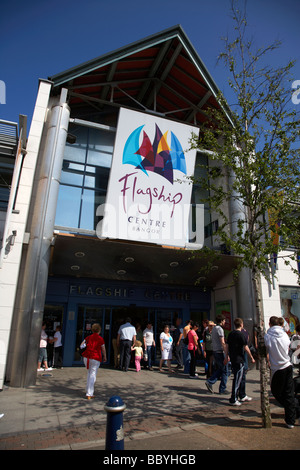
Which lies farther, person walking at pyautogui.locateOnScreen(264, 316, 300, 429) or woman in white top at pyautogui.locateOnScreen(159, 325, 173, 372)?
woman in white top at pyautogui.locateOnScreen(159, 325, 173, 372)

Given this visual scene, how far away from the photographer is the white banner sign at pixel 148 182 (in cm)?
1053

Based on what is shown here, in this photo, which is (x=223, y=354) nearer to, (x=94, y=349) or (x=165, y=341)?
(x=94, y=349)

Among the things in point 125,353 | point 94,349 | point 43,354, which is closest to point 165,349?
point 125,353

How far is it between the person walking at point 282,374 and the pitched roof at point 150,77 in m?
8.74

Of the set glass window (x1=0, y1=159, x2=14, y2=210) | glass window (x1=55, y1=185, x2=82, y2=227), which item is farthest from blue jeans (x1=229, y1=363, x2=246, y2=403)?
glass window (x1=0, y1=159, x2=14, y2=210)

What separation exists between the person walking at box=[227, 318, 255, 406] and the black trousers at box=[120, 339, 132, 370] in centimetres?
463

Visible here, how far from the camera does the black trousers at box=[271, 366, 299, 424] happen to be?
4.81 m

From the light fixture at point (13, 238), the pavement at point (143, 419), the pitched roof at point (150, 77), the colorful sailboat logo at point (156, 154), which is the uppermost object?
the pitched roof at point (150, 77)

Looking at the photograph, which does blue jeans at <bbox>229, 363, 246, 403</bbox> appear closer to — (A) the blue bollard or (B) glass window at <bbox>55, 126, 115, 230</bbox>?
(A) the blue bollard

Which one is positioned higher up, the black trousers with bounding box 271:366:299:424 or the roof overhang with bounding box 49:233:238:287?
the roof overhang with bounding box 49:233:238:287

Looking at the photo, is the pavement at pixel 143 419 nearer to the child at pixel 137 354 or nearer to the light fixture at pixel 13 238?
the child at pixel 137 354

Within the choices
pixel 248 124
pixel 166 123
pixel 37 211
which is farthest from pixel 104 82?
pixel 248 124

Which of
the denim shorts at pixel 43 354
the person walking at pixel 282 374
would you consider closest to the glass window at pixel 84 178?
the denim shorts at pixel 43 354

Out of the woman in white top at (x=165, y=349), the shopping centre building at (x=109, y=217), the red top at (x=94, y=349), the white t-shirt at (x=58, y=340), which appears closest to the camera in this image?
the red top at (x=94, y=349)
